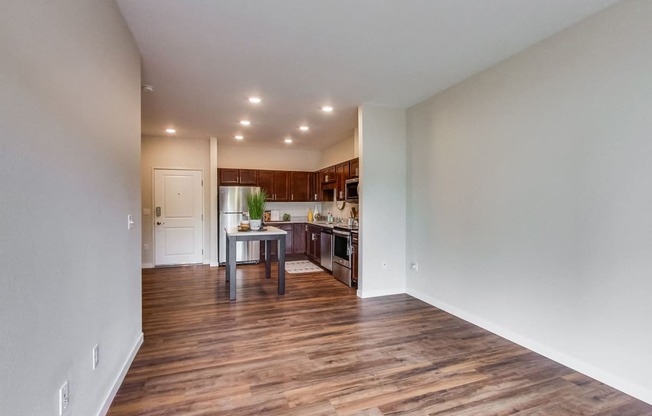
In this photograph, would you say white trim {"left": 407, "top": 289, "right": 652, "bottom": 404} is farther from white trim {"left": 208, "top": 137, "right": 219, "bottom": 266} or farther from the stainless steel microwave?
white trim {"left": 208, "top": 137, "right": 219, "bottom": 266}

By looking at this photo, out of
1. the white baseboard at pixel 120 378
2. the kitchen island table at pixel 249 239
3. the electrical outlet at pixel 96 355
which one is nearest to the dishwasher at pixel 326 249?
the kitchen island table at pixel 249 239

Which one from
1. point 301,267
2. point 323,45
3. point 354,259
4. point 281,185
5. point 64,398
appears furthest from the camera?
point 281,185

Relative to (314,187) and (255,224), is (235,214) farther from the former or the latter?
(255,224)

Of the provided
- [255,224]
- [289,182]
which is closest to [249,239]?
[255,224]

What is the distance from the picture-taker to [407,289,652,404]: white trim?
2041mm

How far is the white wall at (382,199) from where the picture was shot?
4219 millimetres

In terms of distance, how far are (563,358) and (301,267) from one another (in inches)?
174

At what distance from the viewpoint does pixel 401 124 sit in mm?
4422

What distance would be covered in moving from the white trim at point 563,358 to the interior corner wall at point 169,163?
5123 mm

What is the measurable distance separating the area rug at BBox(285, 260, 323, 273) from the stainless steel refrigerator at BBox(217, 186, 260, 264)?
839 millimetres

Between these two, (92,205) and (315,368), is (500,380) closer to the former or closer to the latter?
(315,368)

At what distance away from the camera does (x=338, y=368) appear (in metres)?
2.38

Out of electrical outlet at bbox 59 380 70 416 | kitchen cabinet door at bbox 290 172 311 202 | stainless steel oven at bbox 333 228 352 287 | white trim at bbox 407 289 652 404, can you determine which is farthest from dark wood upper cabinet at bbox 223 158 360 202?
electrical outlet at bbox 59 380 70 416

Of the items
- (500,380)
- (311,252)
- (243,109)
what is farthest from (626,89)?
(311,252)
